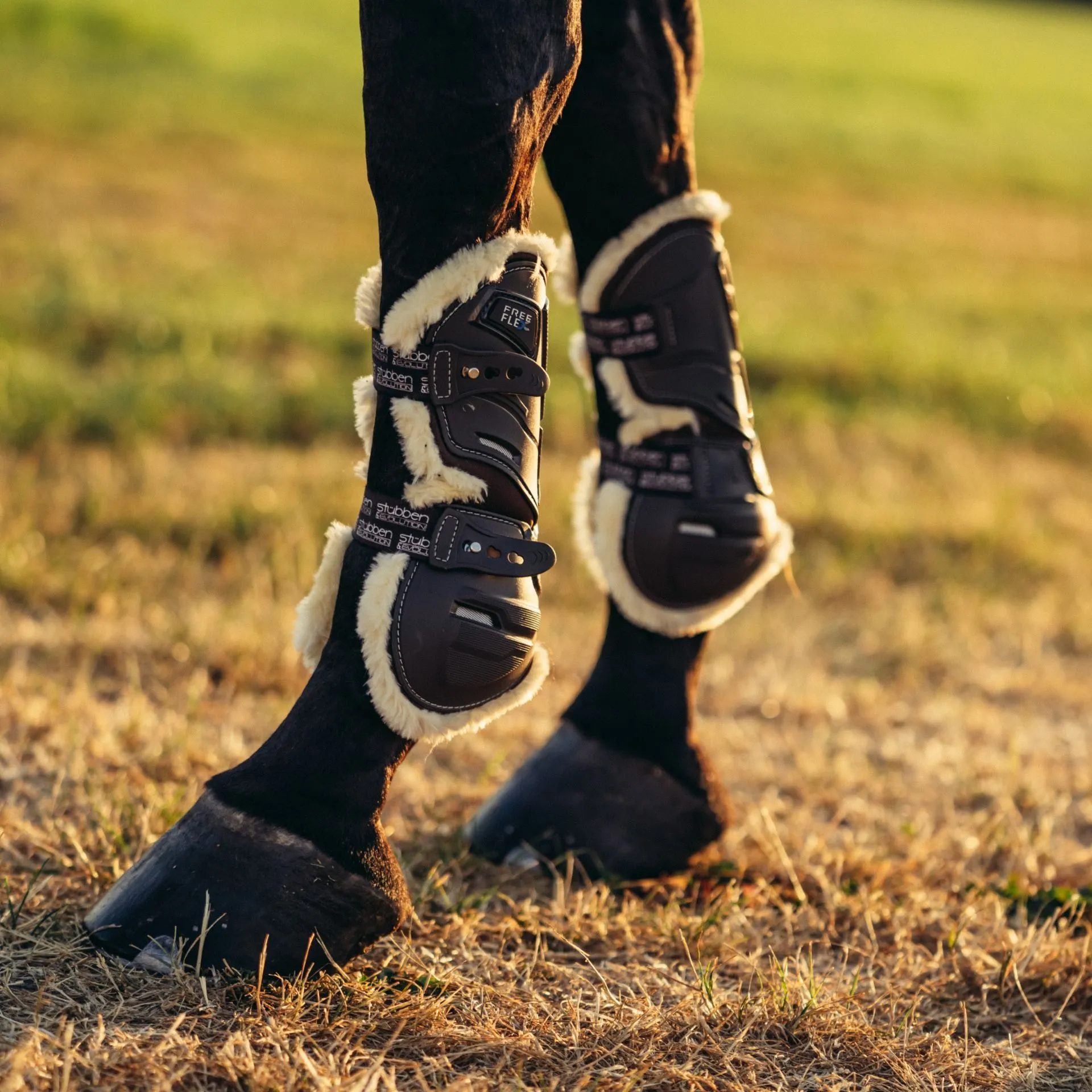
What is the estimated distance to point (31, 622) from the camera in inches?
136

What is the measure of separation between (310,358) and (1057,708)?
4.10 m

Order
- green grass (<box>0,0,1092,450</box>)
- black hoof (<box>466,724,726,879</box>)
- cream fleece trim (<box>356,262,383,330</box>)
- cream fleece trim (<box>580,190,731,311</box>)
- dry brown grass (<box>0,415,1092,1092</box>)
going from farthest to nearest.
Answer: green grass (<box>0,0,1092,450</box>) < black hoof (<box>466,724,726,879</box>) < cream fleece trim (<box>580,190,731,311</box>) < cream fleece trim (<box>356,262,383,330</box>) < dry brown grass (<box>0,415,1092,1092</box>)

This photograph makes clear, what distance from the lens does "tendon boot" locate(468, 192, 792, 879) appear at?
7.02 ft

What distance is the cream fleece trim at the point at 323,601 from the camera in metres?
1.79

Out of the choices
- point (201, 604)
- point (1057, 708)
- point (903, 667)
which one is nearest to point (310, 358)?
point (201, 604)

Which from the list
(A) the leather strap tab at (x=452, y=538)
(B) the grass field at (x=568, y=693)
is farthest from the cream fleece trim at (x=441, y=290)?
(B) the grass field at (x=568, y=693)

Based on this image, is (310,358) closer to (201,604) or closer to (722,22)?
(201,604)

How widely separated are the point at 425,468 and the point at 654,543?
0.56m

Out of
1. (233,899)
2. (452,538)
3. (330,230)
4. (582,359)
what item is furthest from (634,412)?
(330,230)

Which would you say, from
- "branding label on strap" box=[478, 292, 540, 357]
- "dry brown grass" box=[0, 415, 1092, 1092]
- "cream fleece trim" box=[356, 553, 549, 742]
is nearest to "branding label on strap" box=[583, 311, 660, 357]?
"branding label on strap" box=[478, 292, 540, 357]

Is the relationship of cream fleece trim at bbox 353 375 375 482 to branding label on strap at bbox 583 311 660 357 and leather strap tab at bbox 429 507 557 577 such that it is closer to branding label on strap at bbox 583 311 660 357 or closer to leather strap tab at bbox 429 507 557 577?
leather strap tab at bbox 429 507 557 577

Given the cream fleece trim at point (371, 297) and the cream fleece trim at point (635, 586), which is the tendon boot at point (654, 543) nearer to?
the cream fleece trim at point (635, 586)

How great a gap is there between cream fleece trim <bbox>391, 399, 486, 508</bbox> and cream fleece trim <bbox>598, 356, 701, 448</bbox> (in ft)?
1.74

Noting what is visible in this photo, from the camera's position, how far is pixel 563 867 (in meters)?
2.26
